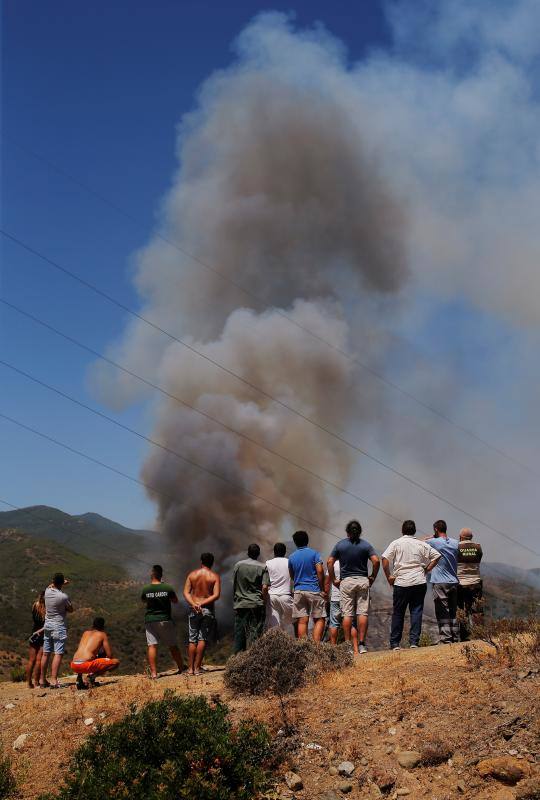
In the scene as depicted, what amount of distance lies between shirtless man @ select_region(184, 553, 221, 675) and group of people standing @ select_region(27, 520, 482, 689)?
15mm

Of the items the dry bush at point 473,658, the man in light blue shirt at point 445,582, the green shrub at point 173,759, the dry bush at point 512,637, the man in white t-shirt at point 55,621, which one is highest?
the man in light blue shirt at point 445,582

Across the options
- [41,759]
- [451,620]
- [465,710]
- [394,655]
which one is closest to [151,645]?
[41,759]

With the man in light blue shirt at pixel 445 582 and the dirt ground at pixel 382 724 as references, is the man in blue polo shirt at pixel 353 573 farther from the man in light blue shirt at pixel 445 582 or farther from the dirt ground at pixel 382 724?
the man in light blue shirt at pixel 445 582

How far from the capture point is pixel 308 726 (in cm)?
847

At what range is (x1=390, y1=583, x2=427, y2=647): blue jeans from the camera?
11.2m

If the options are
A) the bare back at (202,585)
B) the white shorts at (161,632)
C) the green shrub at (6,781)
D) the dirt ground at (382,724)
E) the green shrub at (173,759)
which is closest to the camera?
the dirt ground at (382,724)

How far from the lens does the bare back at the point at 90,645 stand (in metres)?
12.0

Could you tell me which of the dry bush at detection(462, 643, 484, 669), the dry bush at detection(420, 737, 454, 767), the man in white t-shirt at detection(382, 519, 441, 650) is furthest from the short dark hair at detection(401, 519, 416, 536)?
the dry bush at detection(420, 737, 454, 767)

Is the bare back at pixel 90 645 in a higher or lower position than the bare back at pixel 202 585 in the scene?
lower

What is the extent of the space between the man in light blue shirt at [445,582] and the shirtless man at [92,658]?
4.89 metres

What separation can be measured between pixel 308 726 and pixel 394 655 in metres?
2.56

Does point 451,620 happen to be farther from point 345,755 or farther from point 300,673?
point 345,755

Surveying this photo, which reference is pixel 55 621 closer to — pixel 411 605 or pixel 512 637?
pixel 411 605

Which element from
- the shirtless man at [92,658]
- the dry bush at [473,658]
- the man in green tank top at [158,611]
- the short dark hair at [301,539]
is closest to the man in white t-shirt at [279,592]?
the short dark hair at [301,539]
